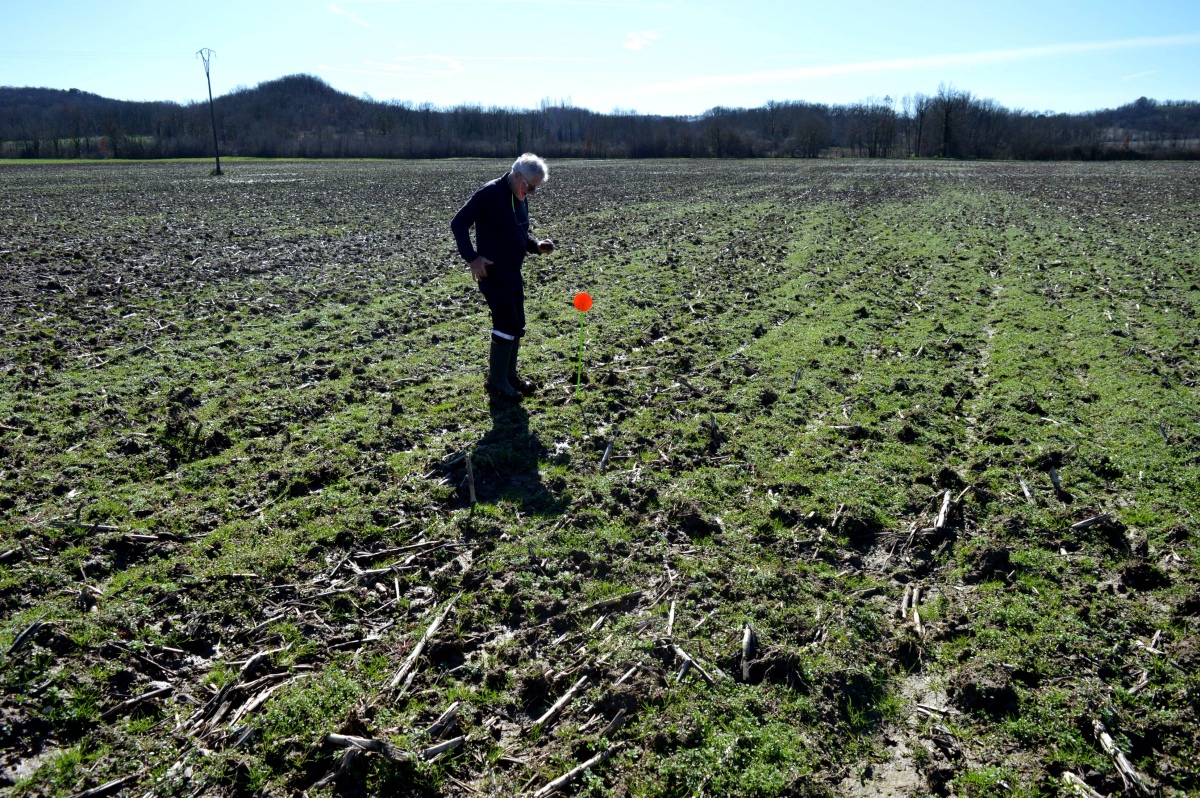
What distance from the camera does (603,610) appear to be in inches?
195

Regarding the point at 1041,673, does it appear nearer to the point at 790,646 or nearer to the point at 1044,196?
the point at 790,646

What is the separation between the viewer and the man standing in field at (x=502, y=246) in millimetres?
8141

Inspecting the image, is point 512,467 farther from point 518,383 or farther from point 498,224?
point 498,224

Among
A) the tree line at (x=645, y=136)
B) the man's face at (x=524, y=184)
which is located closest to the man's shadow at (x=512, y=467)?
the man's face at (x=524, y=184)

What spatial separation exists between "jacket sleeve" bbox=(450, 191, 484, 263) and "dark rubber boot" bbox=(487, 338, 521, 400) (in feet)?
3.62

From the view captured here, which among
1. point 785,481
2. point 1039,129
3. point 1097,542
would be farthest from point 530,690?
point 1039,129

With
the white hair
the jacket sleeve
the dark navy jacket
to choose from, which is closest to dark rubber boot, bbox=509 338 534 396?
the dark navy jacket

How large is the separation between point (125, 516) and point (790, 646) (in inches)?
210

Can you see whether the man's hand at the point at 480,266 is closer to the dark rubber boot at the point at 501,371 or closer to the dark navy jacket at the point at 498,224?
the dark navy jacket at the point at 498,224

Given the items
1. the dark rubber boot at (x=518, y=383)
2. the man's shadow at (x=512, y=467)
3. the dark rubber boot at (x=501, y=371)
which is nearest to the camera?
the man's shadow at (x=512, y=467)

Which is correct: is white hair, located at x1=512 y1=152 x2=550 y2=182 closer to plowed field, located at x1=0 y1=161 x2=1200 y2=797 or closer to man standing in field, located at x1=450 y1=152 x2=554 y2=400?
man standing in field, located at x1=450 y1=152 x2=554 y2=400

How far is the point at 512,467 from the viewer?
7.08 metres

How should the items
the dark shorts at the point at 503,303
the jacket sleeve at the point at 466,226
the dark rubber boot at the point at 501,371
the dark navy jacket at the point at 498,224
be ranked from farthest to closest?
the dark rubber boot at the point at 501,371 < the dark shorts at the point at 503,303 < the dark navy jacket at the point at 498,224 < the jacket sleeve at the point at 466,226

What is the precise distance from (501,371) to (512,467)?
1.97 meters
